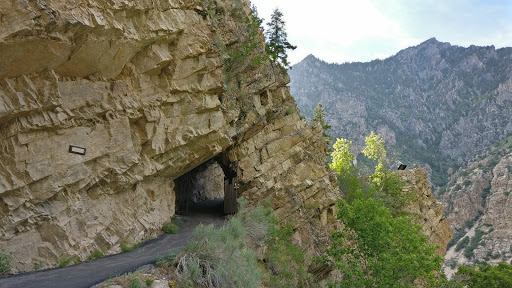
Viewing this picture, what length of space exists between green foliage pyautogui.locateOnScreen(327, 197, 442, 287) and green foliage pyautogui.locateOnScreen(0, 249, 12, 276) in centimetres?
1091

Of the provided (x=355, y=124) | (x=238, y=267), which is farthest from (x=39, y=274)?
(x=355, y=124)

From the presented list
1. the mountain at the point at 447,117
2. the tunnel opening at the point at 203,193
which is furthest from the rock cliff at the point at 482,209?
the tunnel opening at the point at 203,193

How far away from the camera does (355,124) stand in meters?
121

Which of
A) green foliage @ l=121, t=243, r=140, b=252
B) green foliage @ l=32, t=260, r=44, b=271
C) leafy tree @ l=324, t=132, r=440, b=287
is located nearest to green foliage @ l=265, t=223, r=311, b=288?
leafy tree @ l=324, t=132, r=440, b=287

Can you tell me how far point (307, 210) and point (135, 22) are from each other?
14.1 m

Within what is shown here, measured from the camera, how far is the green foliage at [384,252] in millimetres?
13242

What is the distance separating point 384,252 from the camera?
13.8 meters

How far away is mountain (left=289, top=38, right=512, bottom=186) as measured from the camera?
11144cm

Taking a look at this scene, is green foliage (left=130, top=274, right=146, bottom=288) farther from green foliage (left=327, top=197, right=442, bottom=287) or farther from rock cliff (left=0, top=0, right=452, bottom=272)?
green foliage (left=327, top=197, right=442, bottom=287)

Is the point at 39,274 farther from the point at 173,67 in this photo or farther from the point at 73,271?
the point at 173,67

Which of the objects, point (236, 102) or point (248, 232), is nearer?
point (248, 232)

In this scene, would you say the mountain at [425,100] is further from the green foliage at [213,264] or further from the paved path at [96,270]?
the green foliage at [213,264]

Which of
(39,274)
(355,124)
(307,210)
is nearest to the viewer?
(39,274)

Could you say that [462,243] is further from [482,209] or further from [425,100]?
[425,100]
